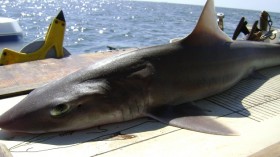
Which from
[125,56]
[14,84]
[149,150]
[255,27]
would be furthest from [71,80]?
[255,27]

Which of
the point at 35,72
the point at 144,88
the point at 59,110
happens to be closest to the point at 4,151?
the point at 59,110

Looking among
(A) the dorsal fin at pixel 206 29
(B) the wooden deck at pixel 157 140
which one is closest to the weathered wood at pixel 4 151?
(B) the wooden deck at pixel 157 140

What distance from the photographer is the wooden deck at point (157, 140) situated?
2.56 meters

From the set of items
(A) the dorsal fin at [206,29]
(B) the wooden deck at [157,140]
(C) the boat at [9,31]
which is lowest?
(C) the boat at [9,31]

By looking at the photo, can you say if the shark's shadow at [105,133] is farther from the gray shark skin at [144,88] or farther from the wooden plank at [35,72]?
the wooden plank at [35,72]

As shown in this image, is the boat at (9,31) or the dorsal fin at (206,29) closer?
the dorsal fin at (206,29)

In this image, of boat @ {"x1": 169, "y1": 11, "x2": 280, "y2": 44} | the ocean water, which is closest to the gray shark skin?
boat @ {"x1": 169, "y1": 11, "x2": 280, "y2": 44}

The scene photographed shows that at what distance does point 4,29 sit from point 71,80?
7.98 m

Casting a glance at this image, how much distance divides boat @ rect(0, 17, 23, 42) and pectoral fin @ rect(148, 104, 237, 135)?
7.99m

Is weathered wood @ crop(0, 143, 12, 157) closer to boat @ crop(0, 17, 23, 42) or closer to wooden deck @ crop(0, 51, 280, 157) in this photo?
wooden deck @ crop(0, 51, 280, 157)

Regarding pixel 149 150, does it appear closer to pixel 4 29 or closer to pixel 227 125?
pixel 227 125

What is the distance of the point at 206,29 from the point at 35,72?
2.44 m

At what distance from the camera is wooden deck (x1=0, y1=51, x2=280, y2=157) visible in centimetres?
256

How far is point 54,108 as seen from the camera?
8.80 ft
